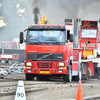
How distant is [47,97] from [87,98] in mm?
1240

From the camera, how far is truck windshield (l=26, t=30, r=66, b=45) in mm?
14258

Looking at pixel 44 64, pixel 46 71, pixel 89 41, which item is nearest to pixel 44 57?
pixel 44 64

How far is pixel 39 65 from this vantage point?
47.6ft

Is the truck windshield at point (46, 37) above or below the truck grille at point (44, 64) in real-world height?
above

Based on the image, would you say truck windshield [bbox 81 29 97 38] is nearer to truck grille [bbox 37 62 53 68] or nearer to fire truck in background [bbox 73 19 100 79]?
fire truck in background [bbox 73 19 100 79]

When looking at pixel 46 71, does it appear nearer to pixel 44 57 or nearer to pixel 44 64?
pixel 44 64

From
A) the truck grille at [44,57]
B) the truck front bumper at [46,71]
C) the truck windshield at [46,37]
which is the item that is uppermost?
the truck windshield at [46,37]

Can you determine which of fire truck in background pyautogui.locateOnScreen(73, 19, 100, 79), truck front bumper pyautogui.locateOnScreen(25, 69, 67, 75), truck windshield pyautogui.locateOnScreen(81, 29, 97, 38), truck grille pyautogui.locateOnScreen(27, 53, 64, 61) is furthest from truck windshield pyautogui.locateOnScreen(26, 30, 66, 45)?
truck windshield pyautogui.locateOnScreen(81, 29, 97, 38)

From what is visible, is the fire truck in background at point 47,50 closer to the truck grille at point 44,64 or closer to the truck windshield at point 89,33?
the truck grille at point 44,64

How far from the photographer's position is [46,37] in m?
14.3

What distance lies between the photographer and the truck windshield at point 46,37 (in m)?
14.3

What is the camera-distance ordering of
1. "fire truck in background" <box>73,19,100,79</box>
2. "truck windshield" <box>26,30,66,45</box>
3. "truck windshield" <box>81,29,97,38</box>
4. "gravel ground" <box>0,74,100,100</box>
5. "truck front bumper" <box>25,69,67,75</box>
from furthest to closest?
"truck windshield" <box>81,29,97,38</box>, "fire truck in background" <box>73,19,100,79</box>, "truck front bumper" <box>25,69,67,75</box>, "truck windshield" <box>26,30,66,45</box>, "gravel ground" <box>0,74,100,100</box>

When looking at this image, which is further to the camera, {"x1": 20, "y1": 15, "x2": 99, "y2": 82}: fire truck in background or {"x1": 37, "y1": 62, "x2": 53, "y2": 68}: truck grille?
{"x1": 37, "y1": 62, "x2": 53, "y2": 68}: truck grille

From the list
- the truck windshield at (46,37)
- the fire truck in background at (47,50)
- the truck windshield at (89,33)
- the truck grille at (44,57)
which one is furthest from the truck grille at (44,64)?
the truck windshield at (89,33)
